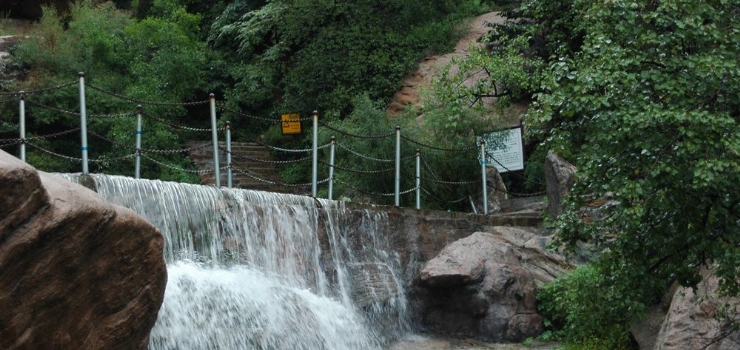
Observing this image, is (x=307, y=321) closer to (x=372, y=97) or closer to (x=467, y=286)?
(x=467, y=286)

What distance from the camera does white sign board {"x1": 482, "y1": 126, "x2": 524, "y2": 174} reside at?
1587cm

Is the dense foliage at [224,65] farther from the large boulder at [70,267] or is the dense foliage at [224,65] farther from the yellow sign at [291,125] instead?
the large boulder at [70,267]

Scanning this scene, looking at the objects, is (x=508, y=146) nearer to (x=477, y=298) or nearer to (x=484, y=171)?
(x=484, y=171)

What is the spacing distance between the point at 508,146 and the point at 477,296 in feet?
17.9

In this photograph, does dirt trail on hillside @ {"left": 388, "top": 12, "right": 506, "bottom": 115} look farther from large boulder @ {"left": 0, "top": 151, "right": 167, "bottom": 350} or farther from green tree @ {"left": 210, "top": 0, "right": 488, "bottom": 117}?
large boulder @ {"left": 0, "top": 151, "right": 167, "bottom": 350}

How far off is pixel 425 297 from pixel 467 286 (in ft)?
1.88

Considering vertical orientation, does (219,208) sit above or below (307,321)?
above

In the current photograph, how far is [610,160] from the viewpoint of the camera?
6.77m

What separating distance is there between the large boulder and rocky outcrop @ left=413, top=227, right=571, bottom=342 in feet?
16.8

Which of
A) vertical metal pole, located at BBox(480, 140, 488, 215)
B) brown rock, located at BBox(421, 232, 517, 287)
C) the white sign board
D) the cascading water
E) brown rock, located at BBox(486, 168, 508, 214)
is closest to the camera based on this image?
the cascading water

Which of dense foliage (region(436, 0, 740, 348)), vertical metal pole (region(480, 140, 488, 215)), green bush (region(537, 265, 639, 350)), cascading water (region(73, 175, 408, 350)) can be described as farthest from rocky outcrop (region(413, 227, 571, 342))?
dense foliage (region(436, 0, 740, 348))

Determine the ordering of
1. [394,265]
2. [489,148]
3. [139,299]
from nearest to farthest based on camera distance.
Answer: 1. [139,299]
2. [394,265]
3. [489,148]

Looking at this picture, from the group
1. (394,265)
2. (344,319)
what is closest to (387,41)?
(394,265)

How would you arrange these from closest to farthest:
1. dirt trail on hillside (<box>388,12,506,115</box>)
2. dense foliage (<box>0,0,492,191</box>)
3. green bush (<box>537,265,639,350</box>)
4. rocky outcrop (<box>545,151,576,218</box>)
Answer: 1. green bush (<box>537,265,639,350</box>)
2. rocky outcrop (<box>545,151,576,218</box>)
3. dense foliage (<box>0,0,492,191</box>)
4. dirt trail on hillside (<box>388,12,506,115</box>)
